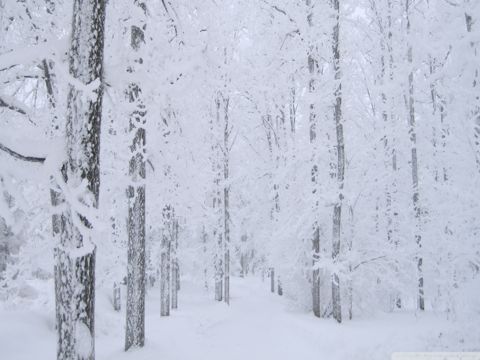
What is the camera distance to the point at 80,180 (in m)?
4.15

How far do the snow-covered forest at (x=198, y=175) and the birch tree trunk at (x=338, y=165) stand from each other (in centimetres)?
6

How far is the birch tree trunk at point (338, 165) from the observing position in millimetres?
12125

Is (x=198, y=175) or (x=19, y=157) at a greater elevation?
(x=198, y=175)

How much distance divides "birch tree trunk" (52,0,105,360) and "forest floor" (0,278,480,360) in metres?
4.54

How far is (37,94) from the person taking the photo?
8.52 metres

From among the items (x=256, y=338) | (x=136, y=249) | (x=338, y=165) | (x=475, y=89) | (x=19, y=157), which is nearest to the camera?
(x=19, y=157)

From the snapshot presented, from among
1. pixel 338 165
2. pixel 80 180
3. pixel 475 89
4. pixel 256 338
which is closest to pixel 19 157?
pixel 80 180

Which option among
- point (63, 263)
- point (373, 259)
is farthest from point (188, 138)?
point (373, 259)

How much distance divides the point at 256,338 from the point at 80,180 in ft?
25.5

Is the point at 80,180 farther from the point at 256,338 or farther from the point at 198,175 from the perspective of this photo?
the point at 256,338

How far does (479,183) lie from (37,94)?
9378 millimetres

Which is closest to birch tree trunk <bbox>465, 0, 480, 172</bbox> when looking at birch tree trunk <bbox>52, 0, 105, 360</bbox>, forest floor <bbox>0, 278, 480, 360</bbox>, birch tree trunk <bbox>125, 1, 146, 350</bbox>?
forest floor <bbox>0, 278, 480, 360</bbox>

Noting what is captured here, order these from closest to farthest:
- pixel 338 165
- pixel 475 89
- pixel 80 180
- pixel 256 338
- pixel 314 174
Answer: pixel 80 180, pixel 475 89, pixel 256 338, pixel 338 165, pixel 314 174

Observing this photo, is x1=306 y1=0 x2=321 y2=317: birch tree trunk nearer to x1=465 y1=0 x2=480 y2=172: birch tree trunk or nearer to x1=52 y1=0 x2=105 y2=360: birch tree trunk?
x1=465 y1=0 x2=480 y2=172: birch tree trunk
